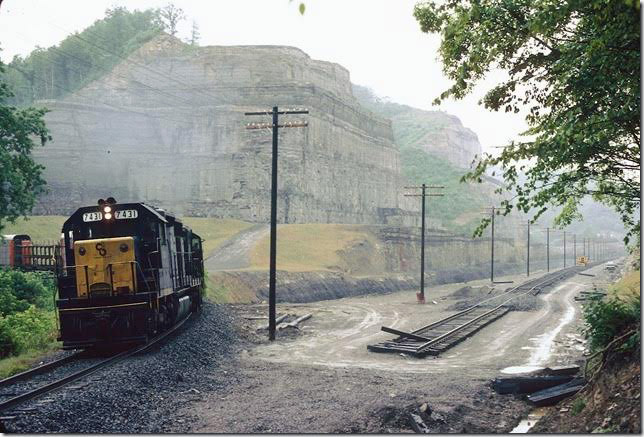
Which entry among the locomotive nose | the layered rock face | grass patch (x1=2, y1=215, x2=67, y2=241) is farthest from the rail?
the layered rock face

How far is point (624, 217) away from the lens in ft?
53.8

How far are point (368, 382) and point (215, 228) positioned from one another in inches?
2792

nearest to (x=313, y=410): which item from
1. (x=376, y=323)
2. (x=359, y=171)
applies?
(x=376, y=323)

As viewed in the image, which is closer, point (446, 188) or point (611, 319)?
point (611, 319)

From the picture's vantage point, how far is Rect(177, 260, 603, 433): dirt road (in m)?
11.6

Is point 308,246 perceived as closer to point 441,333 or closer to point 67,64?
point 441,333

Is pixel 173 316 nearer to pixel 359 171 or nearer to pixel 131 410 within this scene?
pixel 131 410

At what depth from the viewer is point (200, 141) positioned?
99.4 meters

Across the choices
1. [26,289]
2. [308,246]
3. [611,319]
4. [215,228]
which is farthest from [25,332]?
[215,228]

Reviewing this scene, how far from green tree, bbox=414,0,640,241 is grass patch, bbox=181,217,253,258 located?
6233 centimetres

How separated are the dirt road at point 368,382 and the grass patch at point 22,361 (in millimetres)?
5193

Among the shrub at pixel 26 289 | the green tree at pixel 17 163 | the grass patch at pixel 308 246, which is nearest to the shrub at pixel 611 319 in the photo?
the shrub at pixel 26 289

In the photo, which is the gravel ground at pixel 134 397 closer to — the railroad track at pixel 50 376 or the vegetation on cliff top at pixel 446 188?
the railroad track at pixel 50 376

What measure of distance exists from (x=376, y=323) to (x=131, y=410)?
2287 cm
